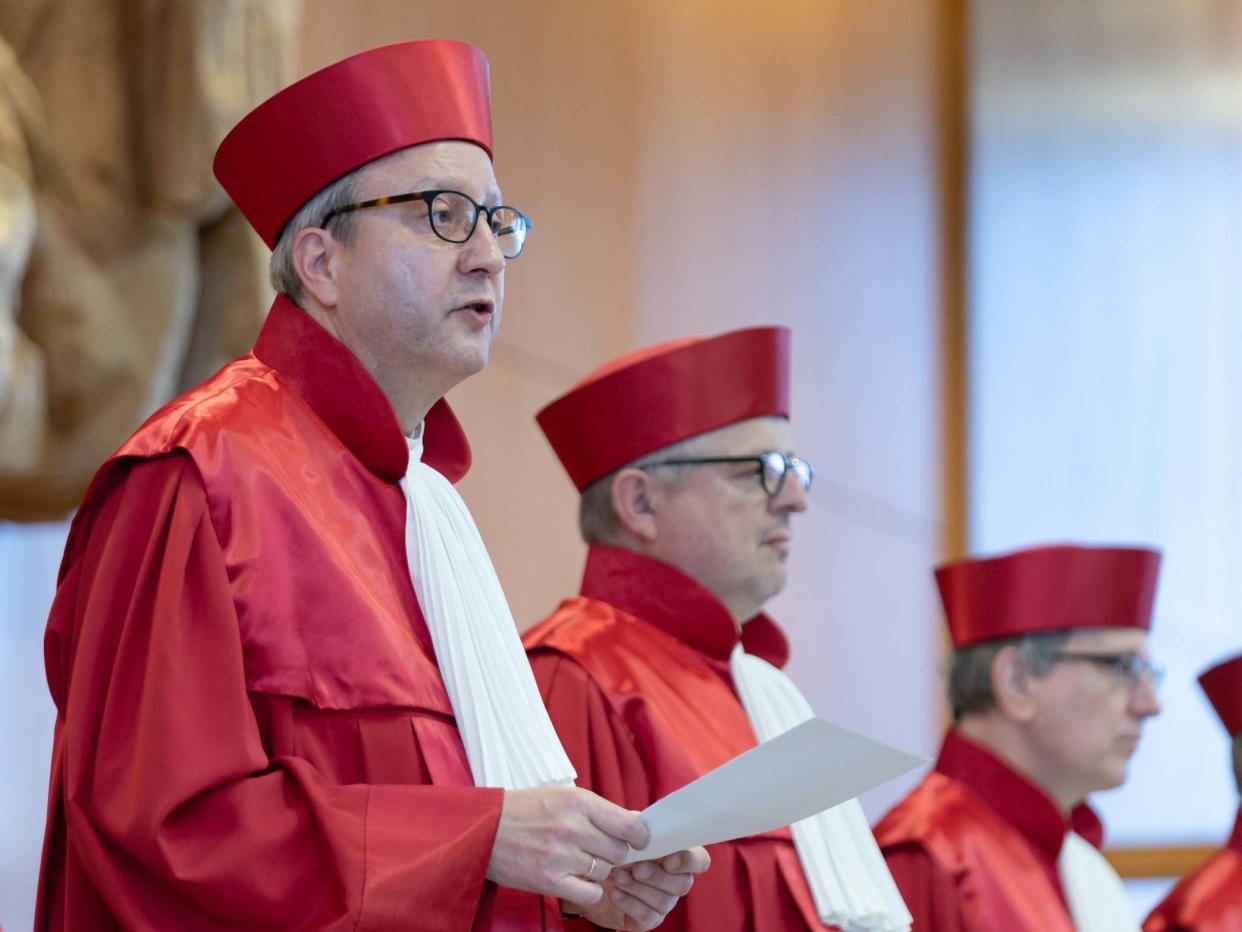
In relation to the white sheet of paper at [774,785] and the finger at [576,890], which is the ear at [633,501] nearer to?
the white sheet of paper at [774,785]

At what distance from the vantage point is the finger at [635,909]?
2.24 meters

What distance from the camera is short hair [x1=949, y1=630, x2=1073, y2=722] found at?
167 inches

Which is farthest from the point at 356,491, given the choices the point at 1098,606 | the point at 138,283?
the point at 1098,606

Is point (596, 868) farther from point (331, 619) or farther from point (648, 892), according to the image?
point (331, 619)

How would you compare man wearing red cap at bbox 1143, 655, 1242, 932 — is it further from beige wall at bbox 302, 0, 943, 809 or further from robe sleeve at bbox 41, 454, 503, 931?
robe sleeve at bbox 41, 454, 503, 931

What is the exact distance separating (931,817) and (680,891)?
72.5 inches

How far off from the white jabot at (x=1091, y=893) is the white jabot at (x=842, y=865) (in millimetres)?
Answer: 952

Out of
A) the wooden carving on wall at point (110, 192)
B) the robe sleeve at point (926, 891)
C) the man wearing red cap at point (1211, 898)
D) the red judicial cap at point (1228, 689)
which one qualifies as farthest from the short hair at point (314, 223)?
the red judicial cap at point (1228, 689)

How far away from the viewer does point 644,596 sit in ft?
11.3

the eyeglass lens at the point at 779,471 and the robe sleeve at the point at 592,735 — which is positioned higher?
the eyeglass lens at the point at 779,471

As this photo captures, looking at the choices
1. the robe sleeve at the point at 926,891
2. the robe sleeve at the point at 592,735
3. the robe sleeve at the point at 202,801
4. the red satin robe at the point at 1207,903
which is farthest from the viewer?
the red satin robe at the point at 1207,903

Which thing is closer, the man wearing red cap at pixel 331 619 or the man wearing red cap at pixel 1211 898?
the man wearing red cap at pixel 331 619

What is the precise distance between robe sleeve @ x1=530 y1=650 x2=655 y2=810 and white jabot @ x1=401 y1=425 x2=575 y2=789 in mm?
696

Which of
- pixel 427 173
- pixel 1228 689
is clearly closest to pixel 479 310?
pixel 427 173
